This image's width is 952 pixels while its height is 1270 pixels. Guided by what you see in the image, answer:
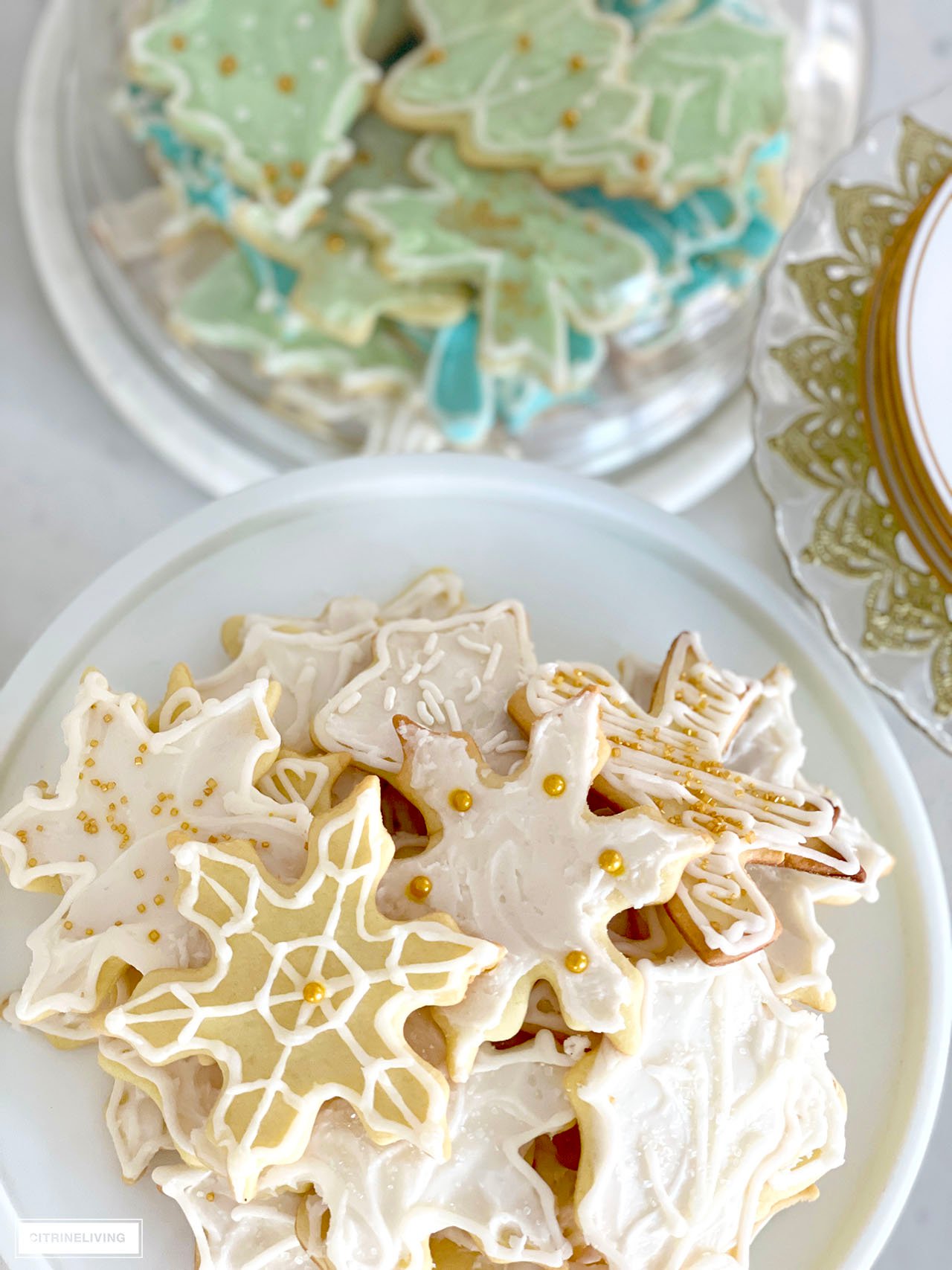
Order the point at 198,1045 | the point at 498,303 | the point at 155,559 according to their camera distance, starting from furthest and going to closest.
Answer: the point at 498,303, the point at 155,559, the point at 198,1045

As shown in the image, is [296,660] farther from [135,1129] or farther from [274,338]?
[274,338]

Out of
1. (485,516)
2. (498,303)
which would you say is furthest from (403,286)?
(485,516)

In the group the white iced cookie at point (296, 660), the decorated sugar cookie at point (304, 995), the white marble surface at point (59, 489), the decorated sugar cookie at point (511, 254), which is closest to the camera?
the decorated sugar cookie at point (304, 995)

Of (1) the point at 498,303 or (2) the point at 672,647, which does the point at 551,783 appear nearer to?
(2) the point at 672,647

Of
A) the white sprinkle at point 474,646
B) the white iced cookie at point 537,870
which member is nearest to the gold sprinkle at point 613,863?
the white iced cookie at point 537,870

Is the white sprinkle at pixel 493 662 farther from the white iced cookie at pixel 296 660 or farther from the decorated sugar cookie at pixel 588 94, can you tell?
the decorated sugar cookie at pixel 588 94

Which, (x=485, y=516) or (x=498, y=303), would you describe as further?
(x=498, y=303)

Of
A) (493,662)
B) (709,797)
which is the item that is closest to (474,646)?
(493,662)
